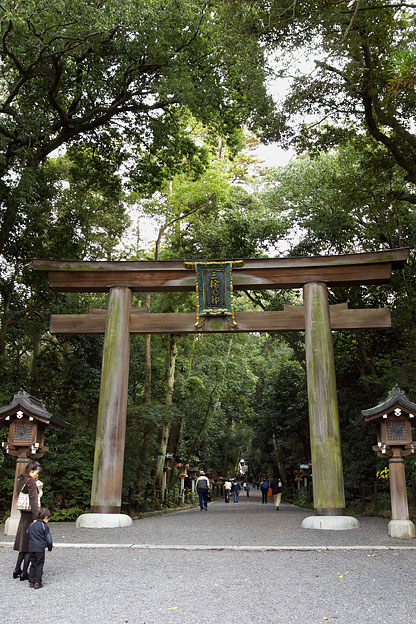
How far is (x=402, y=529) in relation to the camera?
7.56 meters

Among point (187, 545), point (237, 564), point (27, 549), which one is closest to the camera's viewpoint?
point (27, 549)

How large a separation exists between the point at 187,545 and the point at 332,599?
10.3ft

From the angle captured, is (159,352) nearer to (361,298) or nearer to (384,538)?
(361,298)

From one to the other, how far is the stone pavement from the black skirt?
A: 336 mm

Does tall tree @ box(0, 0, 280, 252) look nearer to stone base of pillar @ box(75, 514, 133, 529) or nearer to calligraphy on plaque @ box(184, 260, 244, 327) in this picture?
calligraphy on plaque @ box(184, 260, 244, 327)

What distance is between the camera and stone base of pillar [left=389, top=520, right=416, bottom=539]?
7.54 m

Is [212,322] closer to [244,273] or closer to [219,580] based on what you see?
[244,273]

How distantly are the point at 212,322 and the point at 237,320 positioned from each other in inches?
21.5

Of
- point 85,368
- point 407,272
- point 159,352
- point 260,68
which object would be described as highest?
point 260,68

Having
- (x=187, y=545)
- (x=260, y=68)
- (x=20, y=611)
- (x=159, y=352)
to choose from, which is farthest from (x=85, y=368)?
(x=20, y=611)

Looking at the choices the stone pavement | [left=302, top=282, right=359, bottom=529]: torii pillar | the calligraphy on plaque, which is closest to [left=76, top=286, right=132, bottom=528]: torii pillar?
the stone pavement

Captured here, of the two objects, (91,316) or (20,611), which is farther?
(91,316)

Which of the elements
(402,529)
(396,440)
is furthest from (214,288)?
(402,529)

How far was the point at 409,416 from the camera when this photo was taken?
7871 millimetres
